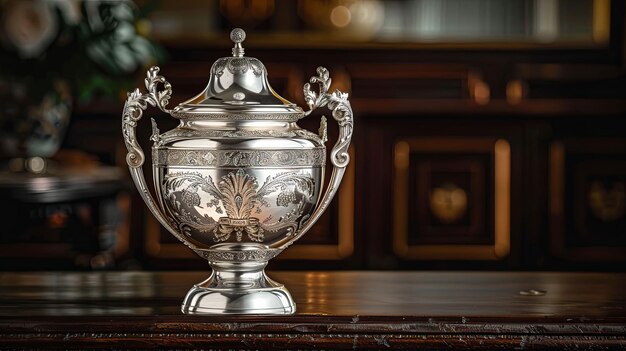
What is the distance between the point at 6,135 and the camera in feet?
8.95

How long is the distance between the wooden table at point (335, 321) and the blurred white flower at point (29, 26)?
179cm

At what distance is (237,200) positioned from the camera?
1.21 m

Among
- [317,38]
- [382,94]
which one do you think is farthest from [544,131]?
[317,38]

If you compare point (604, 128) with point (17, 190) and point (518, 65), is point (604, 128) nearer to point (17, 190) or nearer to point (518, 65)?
point (518, 65)

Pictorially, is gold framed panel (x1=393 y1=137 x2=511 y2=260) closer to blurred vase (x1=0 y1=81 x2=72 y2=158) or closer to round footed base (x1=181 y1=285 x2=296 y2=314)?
blurred vase (x1=0 y1=81 x2=72 y2=158)

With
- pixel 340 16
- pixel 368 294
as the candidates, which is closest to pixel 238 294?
pixel 368 294

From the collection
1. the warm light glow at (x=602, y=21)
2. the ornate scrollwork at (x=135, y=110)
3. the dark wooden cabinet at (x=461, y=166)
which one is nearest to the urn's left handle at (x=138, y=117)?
the ornate scrollwork at (x=135, y=110)

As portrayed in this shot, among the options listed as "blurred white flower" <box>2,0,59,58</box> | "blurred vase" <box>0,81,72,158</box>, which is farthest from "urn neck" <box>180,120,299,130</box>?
"blurred white flower" <box>2,0,59,58</box>

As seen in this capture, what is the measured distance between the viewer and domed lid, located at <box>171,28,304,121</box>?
123cm

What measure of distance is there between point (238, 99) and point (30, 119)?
161 centimetres

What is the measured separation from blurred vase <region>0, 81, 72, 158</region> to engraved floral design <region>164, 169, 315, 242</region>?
158cm

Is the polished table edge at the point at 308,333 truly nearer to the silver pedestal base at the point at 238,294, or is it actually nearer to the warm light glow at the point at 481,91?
the silver pedestal base at the point at 238,294

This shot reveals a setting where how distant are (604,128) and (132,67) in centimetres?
141

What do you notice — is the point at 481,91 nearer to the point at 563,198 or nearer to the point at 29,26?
the point at 563,198
